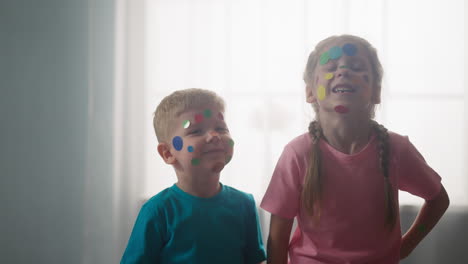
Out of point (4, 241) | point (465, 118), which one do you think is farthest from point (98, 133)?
point (465, 118)

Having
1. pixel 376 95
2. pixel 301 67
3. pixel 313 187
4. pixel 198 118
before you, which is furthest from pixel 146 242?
pixel 301 67

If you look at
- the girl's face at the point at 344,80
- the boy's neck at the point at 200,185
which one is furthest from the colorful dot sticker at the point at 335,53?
the boy's neck at the point at 200,185

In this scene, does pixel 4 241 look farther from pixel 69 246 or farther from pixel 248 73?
pixel 248 73

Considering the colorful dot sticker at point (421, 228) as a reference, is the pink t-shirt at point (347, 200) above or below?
above

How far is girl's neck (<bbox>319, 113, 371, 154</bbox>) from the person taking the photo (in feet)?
3.06

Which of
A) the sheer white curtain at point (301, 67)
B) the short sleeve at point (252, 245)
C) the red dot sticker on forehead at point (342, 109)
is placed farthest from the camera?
the sheer white curtain at point (301, 67)

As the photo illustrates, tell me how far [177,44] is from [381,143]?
109 cm

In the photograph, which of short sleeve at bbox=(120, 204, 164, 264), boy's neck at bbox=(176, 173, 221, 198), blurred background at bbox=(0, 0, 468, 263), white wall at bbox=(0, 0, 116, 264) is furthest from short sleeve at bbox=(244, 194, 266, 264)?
white wall at bbox=(0, 0, 116, 264)

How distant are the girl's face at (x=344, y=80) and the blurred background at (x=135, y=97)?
71 cm

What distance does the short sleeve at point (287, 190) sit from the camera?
94cm

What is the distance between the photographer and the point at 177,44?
5.54 feet

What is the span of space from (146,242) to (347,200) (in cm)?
52

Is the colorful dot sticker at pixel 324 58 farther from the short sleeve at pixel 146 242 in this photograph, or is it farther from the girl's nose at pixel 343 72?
the short sleeve at pixel 146 242

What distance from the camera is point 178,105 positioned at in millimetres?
940
